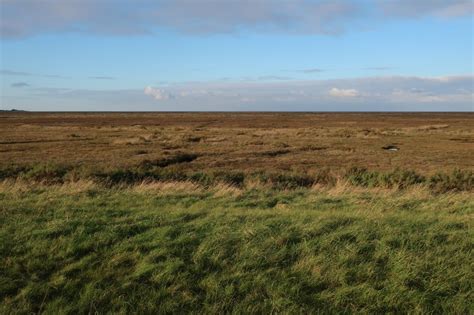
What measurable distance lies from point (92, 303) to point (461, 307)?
4.10 meters

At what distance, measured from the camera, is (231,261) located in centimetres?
615

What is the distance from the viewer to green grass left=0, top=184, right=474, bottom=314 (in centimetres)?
525

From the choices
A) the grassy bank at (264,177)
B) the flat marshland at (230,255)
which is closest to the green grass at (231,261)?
the flat marshland at (230,255)

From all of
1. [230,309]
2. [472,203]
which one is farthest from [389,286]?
[472,203]

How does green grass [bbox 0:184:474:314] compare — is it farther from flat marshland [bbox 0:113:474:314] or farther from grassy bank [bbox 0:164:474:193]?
grassy bank [bbox 0:164:474:193]

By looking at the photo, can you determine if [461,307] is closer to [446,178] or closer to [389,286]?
[389,286]

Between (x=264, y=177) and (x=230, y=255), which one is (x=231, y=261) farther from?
(x=264, y=177)

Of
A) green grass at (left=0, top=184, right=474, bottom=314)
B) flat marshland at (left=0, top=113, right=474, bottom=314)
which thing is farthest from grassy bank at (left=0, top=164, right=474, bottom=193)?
green grass at (left=0, top=184, right=474, bottom=314)

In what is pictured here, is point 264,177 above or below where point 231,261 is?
below

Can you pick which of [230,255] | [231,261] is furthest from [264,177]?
[231,261]

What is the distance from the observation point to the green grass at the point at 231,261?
525cm

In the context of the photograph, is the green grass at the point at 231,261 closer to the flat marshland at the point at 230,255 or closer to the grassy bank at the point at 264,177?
the flat marshland at the point at 230,255

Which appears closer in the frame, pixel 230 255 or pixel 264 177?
pixel 230 255

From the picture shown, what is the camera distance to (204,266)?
6062 millimetres
